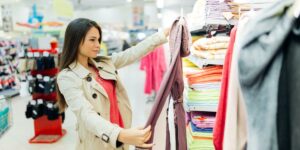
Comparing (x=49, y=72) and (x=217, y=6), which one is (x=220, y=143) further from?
(x=49, y=72)

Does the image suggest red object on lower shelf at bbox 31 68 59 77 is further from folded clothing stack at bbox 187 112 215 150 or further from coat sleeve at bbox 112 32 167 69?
folded clothing stack at bbox 187 112 215 150

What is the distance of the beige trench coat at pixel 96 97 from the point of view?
159 cm

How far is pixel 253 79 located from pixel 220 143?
48 cm

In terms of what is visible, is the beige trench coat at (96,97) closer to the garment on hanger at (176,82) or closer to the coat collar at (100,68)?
the coat collar at (100,68)

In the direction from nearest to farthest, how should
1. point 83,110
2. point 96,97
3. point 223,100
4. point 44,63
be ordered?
point 223,100
point 83,110
point 96,97
point 44,63

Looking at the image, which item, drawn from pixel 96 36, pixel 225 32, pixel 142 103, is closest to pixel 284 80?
pixel 225 32

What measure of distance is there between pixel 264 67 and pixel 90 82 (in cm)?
140

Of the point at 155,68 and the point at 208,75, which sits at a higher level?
the point at 208,75

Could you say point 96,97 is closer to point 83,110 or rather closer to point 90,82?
point 90,82

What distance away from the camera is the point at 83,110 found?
1683mm

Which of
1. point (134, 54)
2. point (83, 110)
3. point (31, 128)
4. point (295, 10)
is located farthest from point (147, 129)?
point (31, 128)

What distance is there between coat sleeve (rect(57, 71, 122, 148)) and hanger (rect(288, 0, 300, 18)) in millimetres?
974

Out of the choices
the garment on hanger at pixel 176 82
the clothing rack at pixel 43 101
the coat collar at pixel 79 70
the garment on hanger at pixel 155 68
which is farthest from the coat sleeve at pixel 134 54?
the garment on hanger at pixel 155 68

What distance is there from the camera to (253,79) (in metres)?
0.80
